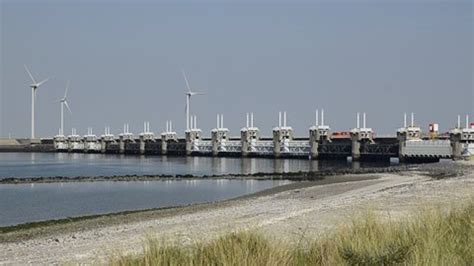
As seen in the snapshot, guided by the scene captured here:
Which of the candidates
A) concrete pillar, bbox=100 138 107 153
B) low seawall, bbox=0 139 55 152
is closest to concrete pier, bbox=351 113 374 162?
concrete pillar, bbox=100 138 107 153

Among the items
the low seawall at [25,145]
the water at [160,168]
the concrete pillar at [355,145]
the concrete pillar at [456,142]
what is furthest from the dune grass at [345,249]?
the low seawall at [25,145]

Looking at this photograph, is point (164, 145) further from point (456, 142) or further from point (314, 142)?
point (456, 142)

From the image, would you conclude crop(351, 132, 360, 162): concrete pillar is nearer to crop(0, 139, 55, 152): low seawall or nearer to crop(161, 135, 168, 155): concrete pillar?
crop(161, 135, 168, 155): concrete pillar

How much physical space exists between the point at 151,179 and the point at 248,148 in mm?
56160

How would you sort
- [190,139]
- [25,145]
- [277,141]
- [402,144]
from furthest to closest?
[25,145]
[190,139]
[277,141]
[402,144]

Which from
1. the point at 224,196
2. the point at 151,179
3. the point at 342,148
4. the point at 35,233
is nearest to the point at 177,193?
the point at 224,196

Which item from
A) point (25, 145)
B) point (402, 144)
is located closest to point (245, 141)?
point (402, 144)

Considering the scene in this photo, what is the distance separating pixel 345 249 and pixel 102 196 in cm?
3299

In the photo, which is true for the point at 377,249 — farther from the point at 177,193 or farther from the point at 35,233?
the point at 177,193

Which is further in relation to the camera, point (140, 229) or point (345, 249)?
point (140, 229)

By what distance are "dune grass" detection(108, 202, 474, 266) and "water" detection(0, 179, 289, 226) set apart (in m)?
20.3

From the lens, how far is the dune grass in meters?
6.99

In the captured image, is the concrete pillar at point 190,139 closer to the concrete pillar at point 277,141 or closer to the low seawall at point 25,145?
the concrete pillar at point 277,141

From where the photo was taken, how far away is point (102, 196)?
39531mm
